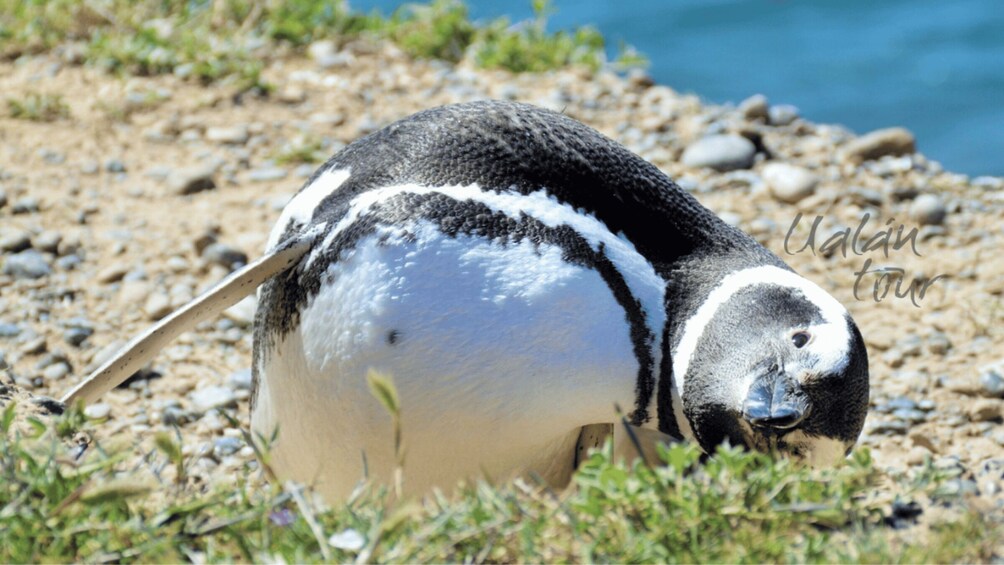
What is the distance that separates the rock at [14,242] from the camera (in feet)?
12.2

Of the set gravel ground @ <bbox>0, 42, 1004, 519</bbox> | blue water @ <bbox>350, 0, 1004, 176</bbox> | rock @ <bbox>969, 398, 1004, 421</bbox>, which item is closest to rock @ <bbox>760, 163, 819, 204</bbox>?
gravel ground @ <bbox>0, 42, 1004, 519</bbox>

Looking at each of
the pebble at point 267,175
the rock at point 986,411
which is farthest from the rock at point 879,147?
the pebble at point 267,175

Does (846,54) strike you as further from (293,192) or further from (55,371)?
(55,371)

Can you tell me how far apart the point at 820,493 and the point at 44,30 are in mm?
4186

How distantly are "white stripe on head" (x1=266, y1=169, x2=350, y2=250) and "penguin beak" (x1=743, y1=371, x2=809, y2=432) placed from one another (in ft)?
2.62

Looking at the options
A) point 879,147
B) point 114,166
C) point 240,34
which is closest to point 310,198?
point 114,166

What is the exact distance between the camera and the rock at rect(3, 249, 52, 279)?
11.9 feet

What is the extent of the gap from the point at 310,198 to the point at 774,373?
0.87 meters

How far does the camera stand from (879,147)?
452cm

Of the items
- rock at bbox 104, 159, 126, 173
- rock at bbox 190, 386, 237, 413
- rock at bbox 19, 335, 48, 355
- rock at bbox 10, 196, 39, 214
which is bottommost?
rock at bbox 19, 335, 48, 355

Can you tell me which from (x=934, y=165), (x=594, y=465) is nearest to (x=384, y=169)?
(x=594, y=465)

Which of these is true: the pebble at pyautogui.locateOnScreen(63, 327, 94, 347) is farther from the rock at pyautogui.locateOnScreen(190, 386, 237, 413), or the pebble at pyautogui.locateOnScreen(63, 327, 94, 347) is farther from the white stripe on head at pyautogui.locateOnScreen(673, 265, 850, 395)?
the white stripe on head at pyautogui.locateOnScreen(673, 265, 850, 395)

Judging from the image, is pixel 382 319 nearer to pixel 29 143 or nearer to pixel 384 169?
pixel 384 169

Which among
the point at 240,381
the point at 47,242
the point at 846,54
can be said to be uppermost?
the point at 846,54
